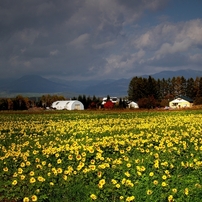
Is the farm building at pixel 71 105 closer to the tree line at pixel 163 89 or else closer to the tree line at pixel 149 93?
the tree line at pixel 149 93

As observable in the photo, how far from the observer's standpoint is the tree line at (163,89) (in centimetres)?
11125

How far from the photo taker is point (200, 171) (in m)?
8.20

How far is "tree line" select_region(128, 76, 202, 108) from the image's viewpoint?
11125 centimetres

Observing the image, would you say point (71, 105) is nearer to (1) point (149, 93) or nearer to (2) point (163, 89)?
(1) point (149, 93)

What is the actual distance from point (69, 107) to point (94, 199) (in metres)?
89.1

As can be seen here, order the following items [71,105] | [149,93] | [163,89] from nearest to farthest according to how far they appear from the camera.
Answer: [71,105], [149,93], [163,89]

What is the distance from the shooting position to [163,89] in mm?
126000

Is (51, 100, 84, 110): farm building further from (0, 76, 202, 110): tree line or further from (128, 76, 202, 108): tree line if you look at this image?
(128, 76, 202, 108): tree line

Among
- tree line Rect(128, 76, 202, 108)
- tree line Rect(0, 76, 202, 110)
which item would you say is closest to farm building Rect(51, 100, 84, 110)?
tree line Rect(0, 76, 202, 110)

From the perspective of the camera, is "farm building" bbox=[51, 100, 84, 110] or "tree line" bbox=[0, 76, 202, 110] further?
"tree line" bbox=[0, 76, 202, 110]

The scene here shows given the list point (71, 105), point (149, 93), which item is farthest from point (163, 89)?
point (71, 105)

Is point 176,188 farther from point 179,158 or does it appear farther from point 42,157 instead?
point 42,157

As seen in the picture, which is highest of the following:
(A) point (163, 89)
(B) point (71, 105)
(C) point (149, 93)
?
(A) point (163, 89)

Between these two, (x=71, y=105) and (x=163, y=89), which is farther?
(x=163, y=89)
